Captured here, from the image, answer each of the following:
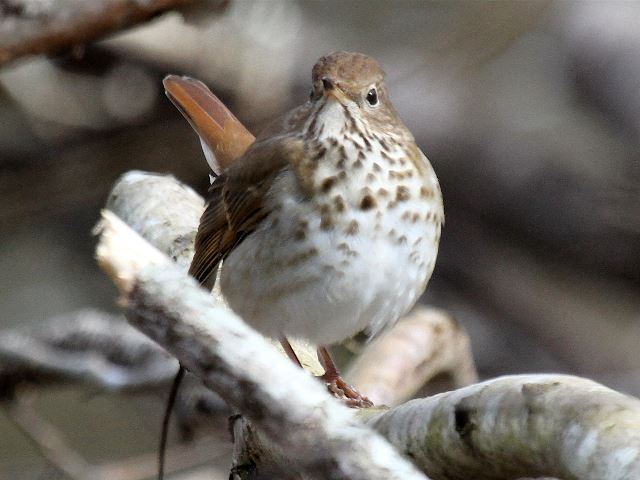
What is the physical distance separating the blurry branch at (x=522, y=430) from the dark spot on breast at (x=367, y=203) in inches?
30.2

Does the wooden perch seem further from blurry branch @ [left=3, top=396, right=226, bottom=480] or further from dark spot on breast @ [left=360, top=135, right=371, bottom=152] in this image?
blurry branch @ [left=3, top=396, right=226, bottom=480]

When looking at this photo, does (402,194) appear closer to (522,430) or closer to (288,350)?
(288,350)

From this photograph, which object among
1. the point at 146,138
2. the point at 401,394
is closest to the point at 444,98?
the point at 146,138

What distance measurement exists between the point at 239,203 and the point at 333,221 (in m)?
0.39

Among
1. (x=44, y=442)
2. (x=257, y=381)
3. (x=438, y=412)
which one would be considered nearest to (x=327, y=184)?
(x=438, y=412)

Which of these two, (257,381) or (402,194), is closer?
(257,381)

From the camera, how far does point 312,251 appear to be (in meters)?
3.11

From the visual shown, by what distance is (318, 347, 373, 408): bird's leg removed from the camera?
320cm

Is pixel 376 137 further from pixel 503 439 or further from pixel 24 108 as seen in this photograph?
pixel 24 108

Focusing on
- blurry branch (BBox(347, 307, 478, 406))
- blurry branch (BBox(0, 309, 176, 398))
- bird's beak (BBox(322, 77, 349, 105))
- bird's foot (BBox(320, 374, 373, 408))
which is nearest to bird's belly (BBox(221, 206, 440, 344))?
bird's foot (BBox(320, 374, 373, 408))

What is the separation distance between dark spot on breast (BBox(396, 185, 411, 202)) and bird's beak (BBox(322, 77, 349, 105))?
0.25m

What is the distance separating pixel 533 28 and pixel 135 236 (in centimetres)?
491

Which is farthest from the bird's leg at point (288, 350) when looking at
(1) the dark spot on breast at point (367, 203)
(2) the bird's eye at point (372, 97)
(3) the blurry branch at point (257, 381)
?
(3) the blurry branch at point (257, 381)

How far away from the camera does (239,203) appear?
340 centimetres
